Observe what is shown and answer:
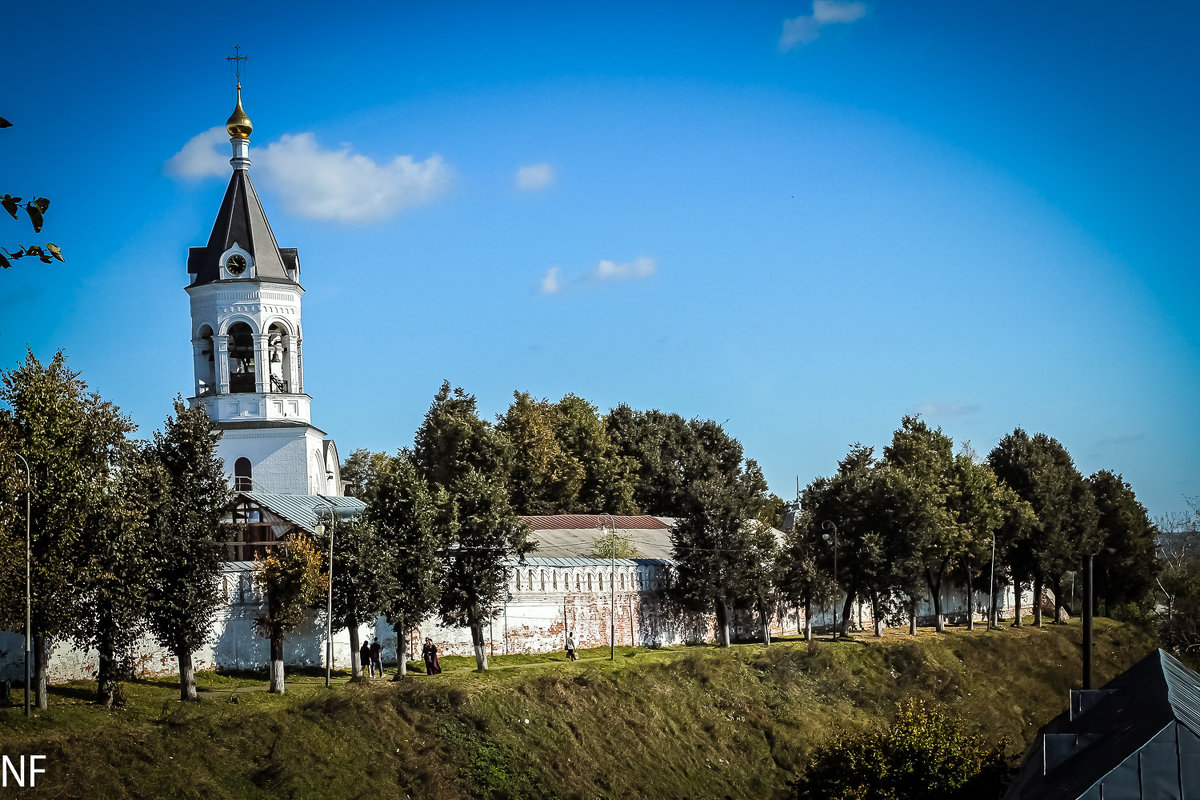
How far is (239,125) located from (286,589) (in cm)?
2412

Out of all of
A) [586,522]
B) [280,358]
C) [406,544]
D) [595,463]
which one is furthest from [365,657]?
[595,463]

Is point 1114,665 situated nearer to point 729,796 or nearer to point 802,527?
point 802,527

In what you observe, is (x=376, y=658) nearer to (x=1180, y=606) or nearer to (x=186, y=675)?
(x=186, y=675)

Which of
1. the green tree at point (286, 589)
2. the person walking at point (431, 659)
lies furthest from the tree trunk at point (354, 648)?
the person walking at point (431, 659)

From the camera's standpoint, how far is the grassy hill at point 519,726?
27891 millimetres

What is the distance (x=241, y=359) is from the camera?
5028cm

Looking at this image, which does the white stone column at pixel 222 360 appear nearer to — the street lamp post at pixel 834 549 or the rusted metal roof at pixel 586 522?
the rusted metal roof at pixel 586 522

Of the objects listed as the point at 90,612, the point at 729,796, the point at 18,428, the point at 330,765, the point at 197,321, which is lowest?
the point at 729,796

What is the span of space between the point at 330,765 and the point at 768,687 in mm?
19012

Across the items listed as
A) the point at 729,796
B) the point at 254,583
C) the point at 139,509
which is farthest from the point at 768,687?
the point at 139,509

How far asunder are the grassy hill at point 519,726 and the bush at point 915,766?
9.62 metres

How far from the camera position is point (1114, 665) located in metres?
59.5

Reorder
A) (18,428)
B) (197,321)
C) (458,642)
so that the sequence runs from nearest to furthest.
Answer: (18,428)
(458,642)
(197,321)

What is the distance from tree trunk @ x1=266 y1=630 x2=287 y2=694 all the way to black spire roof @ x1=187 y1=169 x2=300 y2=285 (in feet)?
62.5
